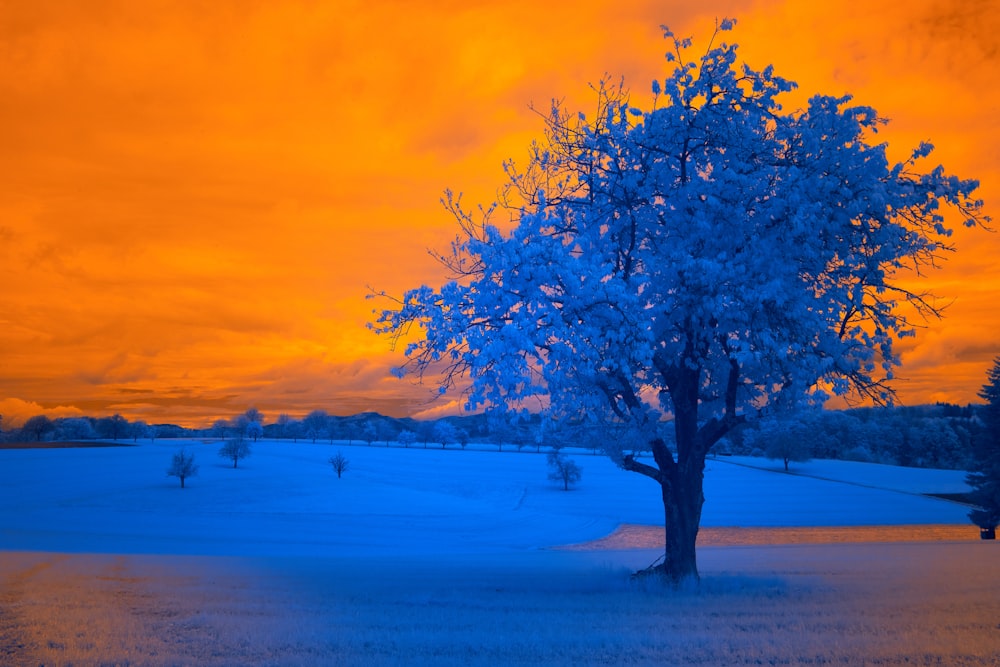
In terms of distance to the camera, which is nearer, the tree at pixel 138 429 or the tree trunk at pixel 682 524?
the tree trunk at pixel 682 524

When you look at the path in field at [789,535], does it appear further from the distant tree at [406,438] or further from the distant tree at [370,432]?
the distant tree at [370,432]

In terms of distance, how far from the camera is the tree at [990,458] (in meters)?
44.8

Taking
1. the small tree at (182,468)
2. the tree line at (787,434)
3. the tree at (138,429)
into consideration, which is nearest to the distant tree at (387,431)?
the tree line at (787,434)

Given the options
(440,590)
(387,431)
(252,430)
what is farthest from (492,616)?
(387,431)

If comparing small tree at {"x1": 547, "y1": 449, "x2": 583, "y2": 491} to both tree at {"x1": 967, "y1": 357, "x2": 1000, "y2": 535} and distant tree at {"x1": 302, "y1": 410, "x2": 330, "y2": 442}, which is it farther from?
distant tree at {"x1": 302, "y1": 410, "x2": 330, "y2": 442}

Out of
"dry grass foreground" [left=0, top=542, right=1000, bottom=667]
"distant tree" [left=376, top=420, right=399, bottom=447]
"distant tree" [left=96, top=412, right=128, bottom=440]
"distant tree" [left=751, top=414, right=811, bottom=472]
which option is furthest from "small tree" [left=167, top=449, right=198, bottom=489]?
"distant tree" [left=376, top=420, right=399, bottom=447]

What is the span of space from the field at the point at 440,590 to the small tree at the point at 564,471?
21417mm

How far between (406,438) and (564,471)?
82.5m

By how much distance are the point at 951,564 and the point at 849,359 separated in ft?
42.4

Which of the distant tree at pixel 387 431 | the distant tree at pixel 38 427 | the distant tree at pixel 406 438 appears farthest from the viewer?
the distant tree at pixel 387 431

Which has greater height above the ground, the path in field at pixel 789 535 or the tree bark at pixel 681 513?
the tree bark at pixel 681 513

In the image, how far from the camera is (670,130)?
1525 centimetres

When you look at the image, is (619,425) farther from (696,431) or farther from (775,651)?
(775,651)

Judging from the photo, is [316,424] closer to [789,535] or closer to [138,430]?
[138,430]
